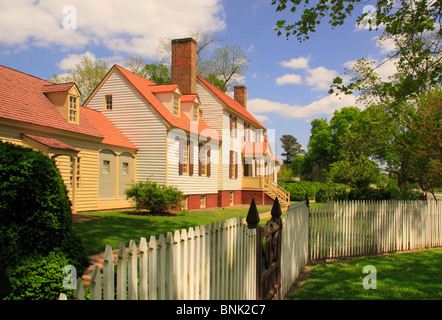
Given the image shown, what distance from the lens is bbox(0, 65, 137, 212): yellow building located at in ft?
48.5

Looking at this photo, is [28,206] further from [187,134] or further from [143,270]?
[187,134]

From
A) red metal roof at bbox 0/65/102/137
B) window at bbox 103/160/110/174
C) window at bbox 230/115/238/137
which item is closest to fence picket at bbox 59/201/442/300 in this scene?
red metal roof at bbox 0/65/102/137

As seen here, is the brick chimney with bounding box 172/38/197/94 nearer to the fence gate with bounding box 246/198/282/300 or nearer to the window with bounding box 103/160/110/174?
the window with bounding box 103/160/110/174

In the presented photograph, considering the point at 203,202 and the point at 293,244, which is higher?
the point at 293,244

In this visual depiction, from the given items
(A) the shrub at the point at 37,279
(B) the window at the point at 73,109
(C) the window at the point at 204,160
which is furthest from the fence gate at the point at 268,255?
(C) the window at the point at 204,160

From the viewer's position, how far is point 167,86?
23891 millimetres

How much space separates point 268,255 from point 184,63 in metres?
22.7

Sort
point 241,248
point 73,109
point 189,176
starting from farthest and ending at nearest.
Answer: point 189,176 → point 73,109 → point 241,248

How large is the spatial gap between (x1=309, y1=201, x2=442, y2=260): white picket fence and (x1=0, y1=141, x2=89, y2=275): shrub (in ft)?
23.4

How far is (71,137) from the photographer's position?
57.0ft

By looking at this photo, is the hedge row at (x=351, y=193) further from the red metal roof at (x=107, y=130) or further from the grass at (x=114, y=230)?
the red metal roof at (x=107, y=130)

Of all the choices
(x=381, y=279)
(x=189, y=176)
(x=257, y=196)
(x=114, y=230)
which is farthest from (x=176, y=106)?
(x=381, y=279)
